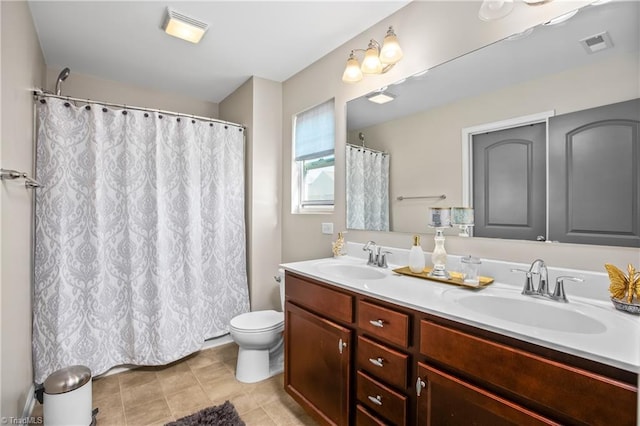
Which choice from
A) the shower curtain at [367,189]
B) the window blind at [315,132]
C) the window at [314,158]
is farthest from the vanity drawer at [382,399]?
the window blind at [315,132]

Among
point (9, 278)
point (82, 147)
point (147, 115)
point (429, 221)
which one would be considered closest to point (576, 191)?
→ point (429, 221)

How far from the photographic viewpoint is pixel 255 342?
6.63 feet

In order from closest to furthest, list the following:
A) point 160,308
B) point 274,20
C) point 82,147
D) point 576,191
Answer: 1. point 576,191
2. point 274,20
3. point 82,147
4. point 160,308

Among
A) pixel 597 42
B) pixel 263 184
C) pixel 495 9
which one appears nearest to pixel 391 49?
pixel 495 9

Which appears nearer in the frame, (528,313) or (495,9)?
(528,313)

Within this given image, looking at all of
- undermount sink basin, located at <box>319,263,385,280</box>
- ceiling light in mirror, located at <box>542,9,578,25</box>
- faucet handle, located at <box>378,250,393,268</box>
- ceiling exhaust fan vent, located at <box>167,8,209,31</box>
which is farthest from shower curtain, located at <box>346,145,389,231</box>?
ceiling exhaust fan vent, located at <box>167,8,209,31</box>

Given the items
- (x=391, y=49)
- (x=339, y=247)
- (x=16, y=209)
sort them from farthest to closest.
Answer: (x=339, y=247) < (x=391, y=49) < (x=16, y=209)

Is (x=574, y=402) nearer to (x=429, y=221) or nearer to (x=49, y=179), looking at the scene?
(x=429, y=221)

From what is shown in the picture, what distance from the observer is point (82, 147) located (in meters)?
2.08

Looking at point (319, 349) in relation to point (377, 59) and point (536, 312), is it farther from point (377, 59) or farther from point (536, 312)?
point (377, 59)

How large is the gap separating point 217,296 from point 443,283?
6.49 feet

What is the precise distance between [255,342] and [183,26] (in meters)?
2.15

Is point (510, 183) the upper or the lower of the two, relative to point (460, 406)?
upper

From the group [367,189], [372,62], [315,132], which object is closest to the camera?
[372,62]
